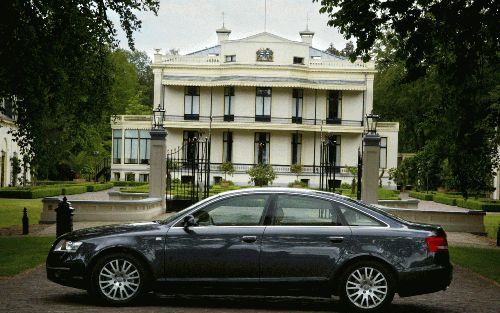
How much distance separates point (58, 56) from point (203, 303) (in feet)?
38.2

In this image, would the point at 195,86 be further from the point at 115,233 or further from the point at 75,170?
the point at 115,233

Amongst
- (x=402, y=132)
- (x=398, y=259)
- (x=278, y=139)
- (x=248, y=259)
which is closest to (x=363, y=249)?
(x=398, y=259)

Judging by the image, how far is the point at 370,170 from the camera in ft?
82.0

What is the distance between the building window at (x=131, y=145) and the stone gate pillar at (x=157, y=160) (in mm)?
37633

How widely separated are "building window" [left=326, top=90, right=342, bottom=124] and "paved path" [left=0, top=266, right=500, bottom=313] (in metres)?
52.7

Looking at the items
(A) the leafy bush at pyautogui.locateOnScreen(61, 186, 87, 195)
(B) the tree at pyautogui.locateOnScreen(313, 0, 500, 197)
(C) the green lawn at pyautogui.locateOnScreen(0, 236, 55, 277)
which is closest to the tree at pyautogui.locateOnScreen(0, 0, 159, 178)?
(C) the green lawn at pyautogui.locateOnScreen(0, 236, 55, 277)

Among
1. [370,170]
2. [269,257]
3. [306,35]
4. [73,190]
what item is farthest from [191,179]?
[306,35]

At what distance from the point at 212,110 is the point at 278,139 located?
5999mm

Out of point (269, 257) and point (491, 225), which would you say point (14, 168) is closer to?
point (491, 225)

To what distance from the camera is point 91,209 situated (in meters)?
26.1

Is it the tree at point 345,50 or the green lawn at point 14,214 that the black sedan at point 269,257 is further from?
the tree at point 345,50

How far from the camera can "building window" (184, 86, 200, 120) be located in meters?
65.0

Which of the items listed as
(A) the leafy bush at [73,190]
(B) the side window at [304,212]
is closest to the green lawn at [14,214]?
(A) the leafy bush at [73,190]

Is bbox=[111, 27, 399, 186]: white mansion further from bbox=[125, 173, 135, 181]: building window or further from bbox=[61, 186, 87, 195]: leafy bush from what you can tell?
bbox=[61, 186, 87, 195]: leafy bush
